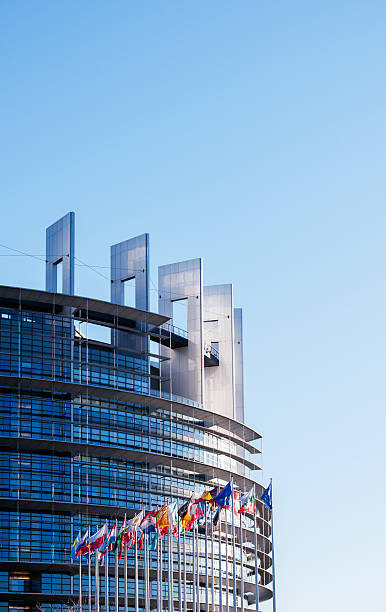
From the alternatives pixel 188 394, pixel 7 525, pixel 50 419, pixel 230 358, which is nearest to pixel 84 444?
pixel 50 419

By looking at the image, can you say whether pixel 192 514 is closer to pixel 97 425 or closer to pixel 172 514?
pixel 172 514

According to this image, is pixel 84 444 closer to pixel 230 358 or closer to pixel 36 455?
pixel 36 455

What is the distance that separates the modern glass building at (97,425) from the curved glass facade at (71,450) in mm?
109

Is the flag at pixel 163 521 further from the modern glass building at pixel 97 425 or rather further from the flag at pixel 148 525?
the modern glass building at pixel 97 425

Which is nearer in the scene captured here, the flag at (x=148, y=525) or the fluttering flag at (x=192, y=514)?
the fluttering flag at (x=192, y=514)

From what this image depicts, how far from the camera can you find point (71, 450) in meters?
92.8

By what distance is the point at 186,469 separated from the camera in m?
103

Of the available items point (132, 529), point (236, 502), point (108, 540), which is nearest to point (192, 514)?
point (236, 502)

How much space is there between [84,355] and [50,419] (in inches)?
290

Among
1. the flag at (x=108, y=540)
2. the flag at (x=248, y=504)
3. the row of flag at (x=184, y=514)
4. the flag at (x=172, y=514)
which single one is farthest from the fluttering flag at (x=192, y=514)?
the flag at (x=108, y=540)

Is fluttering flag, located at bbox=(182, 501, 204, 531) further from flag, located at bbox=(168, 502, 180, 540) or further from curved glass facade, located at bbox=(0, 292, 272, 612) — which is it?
curved glass facade, located at bbox=(0, 292, 272, 612)

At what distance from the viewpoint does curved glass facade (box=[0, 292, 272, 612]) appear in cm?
8956

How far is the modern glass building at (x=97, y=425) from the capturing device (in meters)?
90.0

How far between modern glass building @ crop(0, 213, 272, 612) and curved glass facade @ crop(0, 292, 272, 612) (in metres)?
0.11
